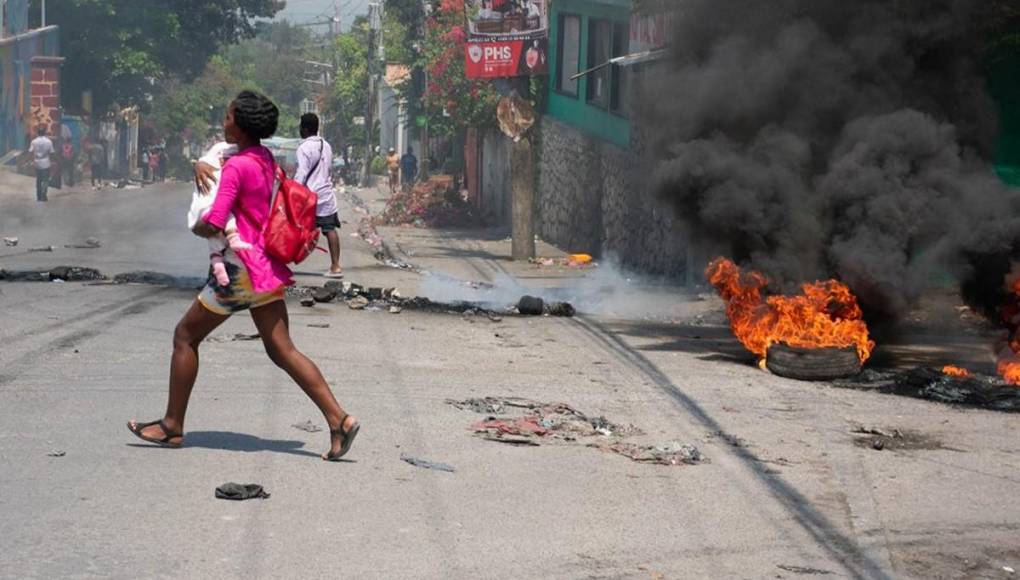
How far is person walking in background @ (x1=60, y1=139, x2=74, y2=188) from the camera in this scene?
41.4m

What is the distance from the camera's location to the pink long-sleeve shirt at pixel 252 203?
6.45 meters

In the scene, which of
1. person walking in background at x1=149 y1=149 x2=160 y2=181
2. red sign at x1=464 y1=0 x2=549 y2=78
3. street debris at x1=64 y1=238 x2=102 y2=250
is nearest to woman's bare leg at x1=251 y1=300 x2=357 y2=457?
street debris at x1=64 y1=238 x2=102 y2=250

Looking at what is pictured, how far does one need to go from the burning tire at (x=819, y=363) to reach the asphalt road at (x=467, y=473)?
0.14m

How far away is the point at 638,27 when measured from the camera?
67.9 feet

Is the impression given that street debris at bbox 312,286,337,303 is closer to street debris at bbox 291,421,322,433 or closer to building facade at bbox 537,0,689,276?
street debris at bbox 291,421,322,433

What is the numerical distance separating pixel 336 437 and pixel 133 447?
1018mm

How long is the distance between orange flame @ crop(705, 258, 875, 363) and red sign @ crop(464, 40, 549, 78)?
12069 millimetres

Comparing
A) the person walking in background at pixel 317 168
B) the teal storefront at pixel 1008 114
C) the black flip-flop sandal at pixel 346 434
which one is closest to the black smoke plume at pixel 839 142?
the teal storefront at pixel 1008 114

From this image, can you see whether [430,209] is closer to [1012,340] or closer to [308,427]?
[1012,340]

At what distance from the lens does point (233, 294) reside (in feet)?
21.5

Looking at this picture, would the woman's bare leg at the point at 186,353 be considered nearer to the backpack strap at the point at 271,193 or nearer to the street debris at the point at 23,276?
the backpack strap at the point at 271,193

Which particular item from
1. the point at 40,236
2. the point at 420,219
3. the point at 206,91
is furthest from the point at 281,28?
the point at 40,236

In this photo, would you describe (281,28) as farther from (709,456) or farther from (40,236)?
(709,456)

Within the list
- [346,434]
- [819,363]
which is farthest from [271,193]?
[819,363]
